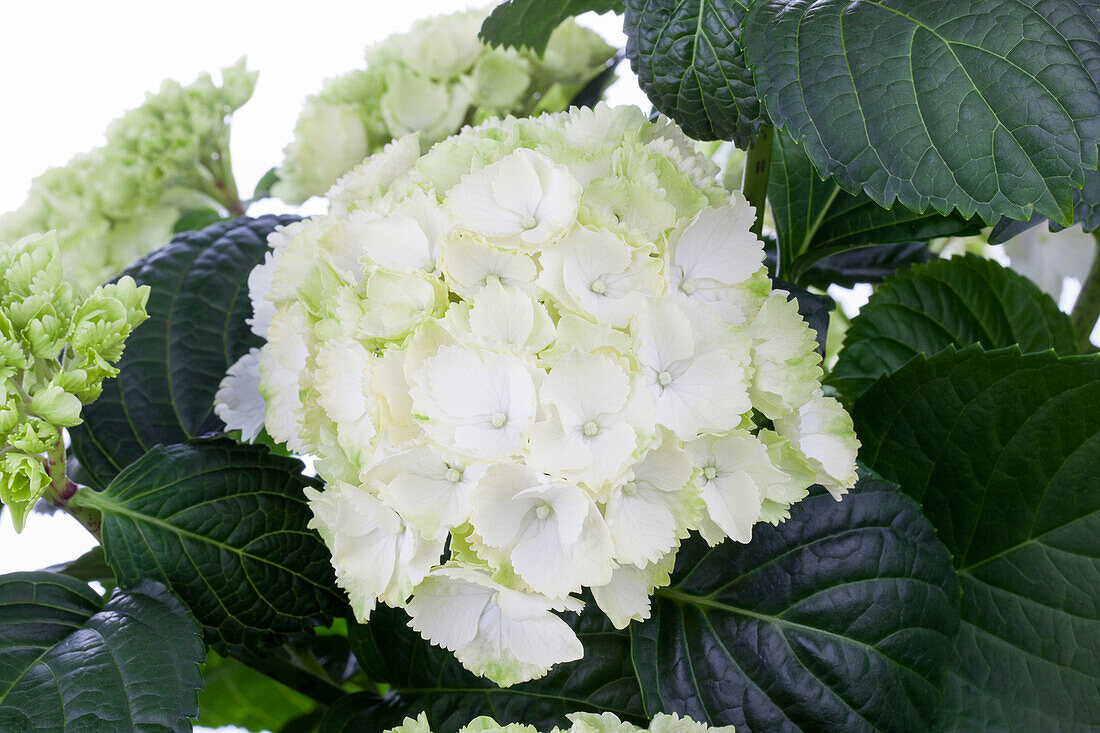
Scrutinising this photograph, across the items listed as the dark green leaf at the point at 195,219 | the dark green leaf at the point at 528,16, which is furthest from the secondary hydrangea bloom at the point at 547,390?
the dark green leaf at the point at 195,219

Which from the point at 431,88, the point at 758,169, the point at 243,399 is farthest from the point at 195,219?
the point at 758,169

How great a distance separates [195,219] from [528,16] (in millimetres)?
382

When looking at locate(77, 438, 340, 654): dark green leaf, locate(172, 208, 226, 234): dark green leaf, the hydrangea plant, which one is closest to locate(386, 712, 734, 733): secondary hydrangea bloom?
the hydrangea plant

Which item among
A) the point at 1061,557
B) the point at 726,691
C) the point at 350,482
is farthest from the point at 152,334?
the point at 1061,557

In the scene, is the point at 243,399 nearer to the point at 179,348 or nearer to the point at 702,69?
the point at 179,348

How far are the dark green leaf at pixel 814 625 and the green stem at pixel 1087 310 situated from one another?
259 millimetres

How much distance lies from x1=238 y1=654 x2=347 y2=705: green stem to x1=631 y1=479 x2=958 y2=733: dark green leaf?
210mm

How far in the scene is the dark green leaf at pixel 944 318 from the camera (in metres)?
0.51

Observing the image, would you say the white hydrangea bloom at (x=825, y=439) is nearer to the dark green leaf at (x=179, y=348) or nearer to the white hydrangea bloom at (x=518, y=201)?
the white hydrangea bloom at (x=518, y=201)

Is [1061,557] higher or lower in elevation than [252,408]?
lower

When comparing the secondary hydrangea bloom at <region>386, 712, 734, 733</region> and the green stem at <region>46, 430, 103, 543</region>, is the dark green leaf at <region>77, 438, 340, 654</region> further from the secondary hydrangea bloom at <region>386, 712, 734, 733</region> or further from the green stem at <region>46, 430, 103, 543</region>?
the secondary hydrangea bloom at <region>386, 712, 734, 733</region>

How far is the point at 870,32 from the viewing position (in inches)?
12.4

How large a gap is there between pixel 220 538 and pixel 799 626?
0.25 meters

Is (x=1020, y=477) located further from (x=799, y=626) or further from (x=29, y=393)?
(x=29, y=393)
